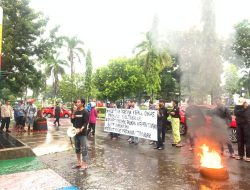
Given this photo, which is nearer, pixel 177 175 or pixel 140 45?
pixel 177 175

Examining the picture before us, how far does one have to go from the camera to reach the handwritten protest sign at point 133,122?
459 inches

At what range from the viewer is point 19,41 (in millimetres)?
19859

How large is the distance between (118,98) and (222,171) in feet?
107

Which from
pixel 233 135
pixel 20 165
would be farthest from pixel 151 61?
pixel 20 165

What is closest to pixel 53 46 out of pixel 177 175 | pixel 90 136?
pixel 90 136

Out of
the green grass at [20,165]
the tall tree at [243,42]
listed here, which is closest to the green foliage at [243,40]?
the tall tree at [243,42]

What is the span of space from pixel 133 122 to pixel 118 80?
25.8 m

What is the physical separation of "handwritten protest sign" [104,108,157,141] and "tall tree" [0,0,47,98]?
817 cm

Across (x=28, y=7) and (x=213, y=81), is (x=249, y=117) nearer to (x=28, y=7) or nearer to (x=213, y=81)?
(x=213, y=81)

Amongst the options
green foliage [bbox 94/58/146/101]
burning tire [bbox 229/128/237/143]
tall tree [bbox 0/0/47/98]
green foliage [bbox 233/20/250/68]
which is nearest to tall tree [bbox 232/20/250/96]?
green foliage [bbox 233/20/250/68]

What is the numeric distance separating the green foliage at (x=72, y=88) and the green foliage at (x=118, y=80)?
3742 mm

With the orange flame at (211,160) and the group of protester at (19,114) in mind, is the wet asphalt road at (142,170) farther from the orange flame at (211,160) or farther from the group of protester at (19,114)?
the group of protester at (19,114)

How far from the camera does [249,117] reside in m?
8.99

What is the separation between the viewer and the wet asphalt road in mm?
6379
